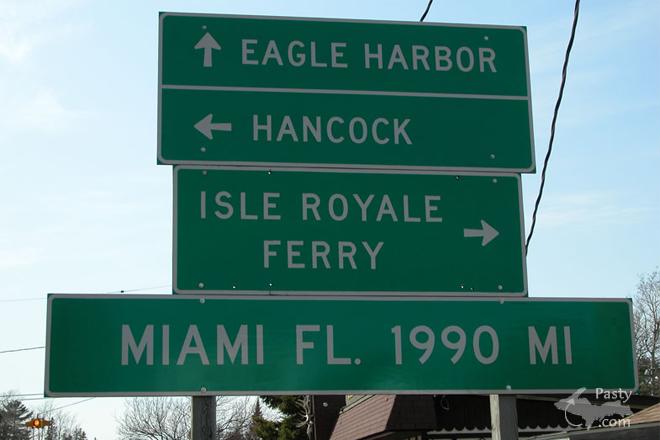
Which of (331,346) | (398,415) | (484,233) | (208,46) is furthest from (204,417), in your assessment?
(398,415)

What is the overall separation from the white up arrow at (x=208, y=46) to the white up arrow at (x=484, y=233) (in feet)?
6.42

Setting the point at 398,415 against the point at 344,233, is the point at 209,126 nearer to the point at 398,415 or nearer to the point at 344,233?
the point at 344,233

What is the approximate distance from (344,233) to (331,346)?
27.7 inches

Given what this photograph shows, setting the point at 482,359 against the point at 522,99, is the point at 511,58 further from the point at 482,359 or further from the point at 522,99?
the point at 482,359

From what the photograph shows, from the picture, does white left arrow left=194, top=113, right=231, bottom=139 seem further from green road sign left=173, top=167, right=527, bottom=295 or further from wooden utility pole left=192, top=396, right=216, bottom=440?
wooden utility pole left=192, top=396, right=216, bottom=440

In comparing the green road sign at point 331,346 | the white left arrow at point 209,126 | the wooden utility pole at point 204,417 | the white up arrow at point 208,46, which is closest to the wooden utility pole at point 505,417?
the green road sign at point 331,346

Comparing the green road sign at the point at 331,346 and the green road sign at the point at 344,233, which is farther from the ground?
the green road sign at the point at 344,233

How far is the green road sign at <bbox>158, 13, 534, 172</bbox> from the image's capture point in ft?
20.1

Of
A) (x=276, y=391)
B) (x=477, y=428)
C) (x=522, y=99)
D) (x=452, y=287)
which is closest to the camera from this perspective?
(x=276, y=391)

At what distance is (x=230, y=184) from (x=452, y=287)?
4.90 ft

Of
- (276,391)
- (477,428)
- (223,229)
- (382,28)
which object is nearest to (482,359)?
(276,391)

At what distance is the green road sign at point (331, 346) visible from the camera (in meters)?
5.56

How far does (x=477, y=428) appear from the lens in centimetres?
2108

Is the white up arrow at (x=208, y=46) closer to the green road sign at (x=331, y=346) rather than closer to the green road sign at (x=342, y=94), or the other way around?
the green road sign at (x=342, y=94)
